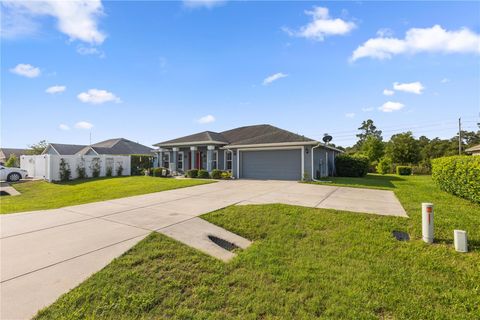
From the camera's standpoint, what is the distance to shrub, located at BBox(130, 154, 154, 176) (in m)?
22.5

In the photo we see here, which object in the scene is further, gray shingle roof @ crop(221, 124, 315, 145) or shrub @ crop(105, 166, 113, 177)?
shrub @ crop(105, 166, 113, 177)

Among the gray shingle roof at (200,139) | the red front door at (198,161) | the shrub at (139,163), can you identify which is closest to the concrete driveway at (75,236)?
the gray shingle roof at (200,139)

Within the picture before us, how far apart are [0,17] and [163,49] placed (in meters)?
6.01

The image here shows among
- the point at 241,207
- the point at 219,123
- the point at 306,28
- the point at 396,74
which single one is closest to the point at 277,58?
the point at 306,28

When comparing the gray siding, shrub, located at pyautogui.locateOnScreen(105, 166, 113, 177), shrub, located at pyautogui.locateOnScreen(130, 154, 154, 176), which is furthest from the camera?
shrub, located at pyautogui.locateOnScreen(130, 154, 154, 176)

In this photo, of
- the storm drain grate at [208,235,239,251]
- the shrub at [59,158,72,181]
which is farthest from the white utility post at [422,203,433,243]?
the shrub at [59,158,72,181]

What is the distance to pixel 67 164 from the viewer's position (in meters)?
18.5

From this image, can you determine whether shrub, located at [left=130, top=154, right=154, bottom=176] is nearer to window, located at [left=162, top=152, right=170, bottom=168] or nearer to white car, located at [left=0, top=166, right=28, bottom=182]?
window, located at [left=162, top=152, right=170, bottom=168]

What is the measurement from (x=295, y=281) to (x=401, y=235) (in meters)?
3.17

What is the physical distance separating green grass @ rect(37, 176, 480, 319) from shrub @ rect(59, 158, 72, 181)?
18.8 m

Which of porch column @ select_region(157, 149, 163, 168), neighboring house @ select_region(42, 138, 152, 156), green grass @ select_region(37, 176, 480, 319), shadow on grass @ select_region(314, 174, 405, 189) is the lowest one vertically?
green grass @ select_region(37, 176, 480, 319)

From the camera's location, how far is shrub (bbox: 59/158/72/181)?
59.3ft

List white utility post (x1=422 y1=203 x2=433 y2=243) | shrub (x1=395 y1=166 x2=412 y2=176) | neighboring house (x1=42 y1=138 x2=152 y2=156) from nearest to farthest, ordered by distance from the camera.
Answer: white utility post (x1=422 y1=203 x2=433 y2=243) < shrub (x1=395 y1=166 x2=412 y2=176) < neighboring house (x1=42 y1=138 x2=152 y2=156)

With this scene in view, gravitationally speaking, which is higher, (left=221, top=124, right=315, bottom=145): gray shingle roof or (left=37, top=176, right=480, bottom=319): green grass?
(left=221, top=124, right=315, bottom=145): gray shingle roof
